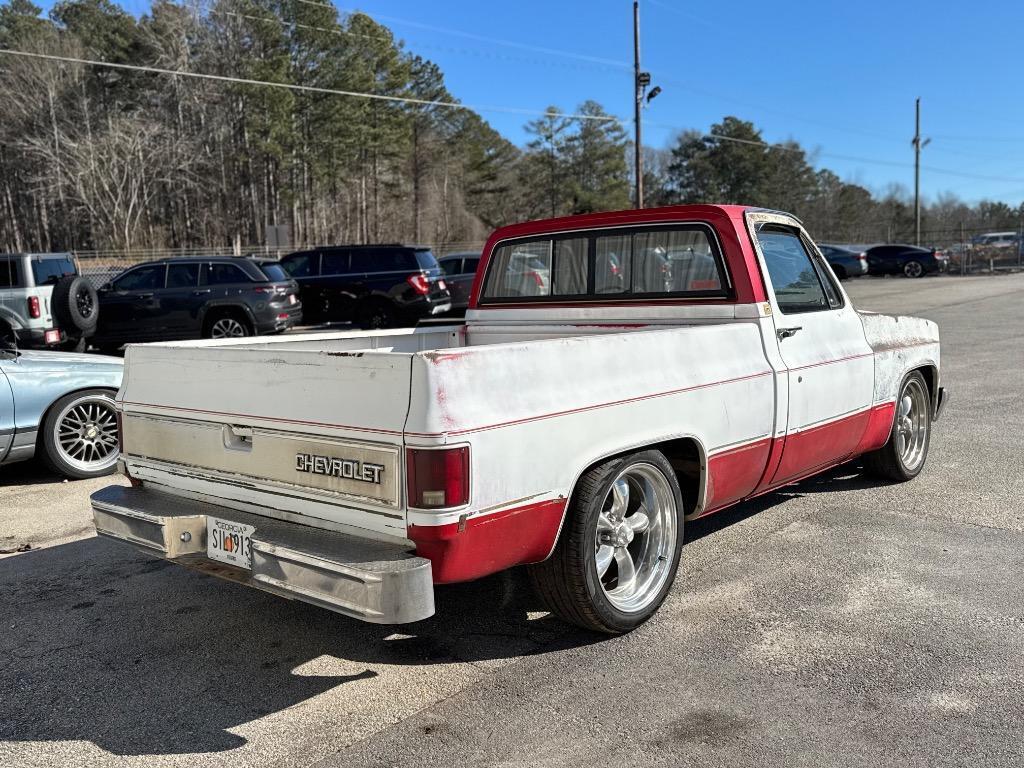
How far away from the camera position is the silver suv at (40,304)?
12.1 meters

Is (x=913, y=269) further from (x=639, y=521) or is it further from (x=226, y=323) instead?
(x=639, y=521)

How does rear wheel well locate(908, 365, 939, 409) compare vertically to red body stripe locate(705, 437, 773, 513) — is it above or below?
above

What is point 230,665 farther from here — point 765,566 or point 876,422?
point 876,422

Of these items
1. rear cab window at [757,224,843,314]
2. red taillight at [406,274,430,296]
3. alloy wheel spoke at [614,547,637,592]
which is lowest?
alloy wheel spoke at [614,547,637,592]

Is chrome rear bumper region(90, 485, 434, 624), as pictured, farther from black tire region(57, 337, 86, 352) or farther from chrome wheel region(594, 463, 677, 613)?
black tire region(57, 337, 86, 352)

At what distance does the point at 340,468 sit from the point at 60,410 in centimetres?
442

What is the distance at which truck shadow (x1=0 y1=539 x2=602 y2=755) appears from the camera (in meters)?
3.08

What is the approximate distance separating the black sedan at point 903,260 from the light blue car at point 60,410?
36772mm

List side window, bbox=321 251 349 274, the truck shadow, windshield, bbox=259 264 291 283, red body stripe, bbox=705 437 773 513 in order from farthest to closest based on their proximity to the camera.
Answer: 1. side window, bbox=321 251 349 274
2. windshield, bbox=259 264 291 283
3. red body stripe, bbox=705 437 773 513
4. the truck shadow

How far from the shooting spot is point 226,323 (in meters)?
15.2

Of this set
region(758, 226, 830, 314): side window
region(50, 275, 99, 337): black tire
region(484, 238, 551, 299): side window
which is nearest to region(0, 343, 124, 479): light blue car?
region(484, 238, 551, 299): side window

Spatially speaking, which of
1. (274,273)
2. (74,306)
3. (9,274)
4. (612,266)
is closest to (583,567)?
(612,266)

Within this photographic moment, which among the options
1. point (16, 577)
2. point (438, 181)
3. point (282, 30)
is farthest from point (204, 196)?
point (16, 577)

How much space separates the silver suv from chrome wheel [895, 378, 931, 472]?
10.8 m
